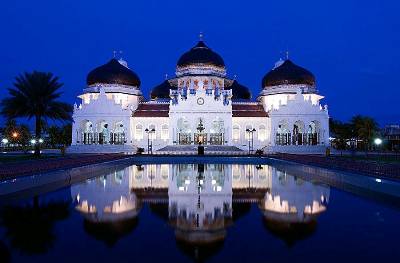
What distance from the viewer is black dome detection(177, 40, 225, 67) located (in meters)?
63.9

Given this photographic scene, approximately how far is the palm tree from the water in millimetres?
23914

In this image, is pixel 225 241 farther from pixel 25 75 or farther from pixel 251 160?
pixel 25 75

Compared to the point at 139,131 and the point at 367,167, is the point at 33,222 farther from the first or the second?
the point at 139,131

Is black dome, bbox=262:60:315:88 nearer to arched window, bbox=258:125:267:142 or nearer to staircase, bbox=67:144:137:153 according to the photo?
arched window, bbox=258:125:267:142

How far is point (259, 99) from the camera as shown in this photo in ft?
218

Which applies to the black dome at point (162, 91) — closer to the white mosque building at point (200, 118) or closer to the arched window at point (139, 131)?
the white mosque building at point (200, 118)

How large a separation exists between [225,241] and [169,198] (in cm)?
577

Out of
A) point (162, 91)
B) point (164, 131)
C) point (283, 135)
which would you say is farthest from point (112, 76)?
point (283, 135)

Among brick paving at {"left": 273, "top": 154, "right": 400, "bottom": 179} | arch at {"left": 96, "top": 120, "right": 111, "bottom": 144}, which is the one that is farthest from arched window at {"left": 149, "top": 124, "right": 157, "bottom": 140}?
brick paving at {"left": 273, "top": 154, "right": 400, "bottom": 179}

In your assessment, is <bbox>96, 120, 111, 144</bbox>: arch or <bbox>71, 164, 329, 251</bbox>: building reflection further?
<bbox>96, 120, 111, 144</bbox>: arch

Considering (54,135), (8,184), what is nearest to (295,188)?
(8,184)

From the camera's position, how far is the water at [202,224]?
279 inches

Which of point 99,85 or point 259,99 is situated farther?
point 259,99

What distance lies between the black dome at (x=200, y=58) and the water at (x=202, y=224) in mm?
49606
